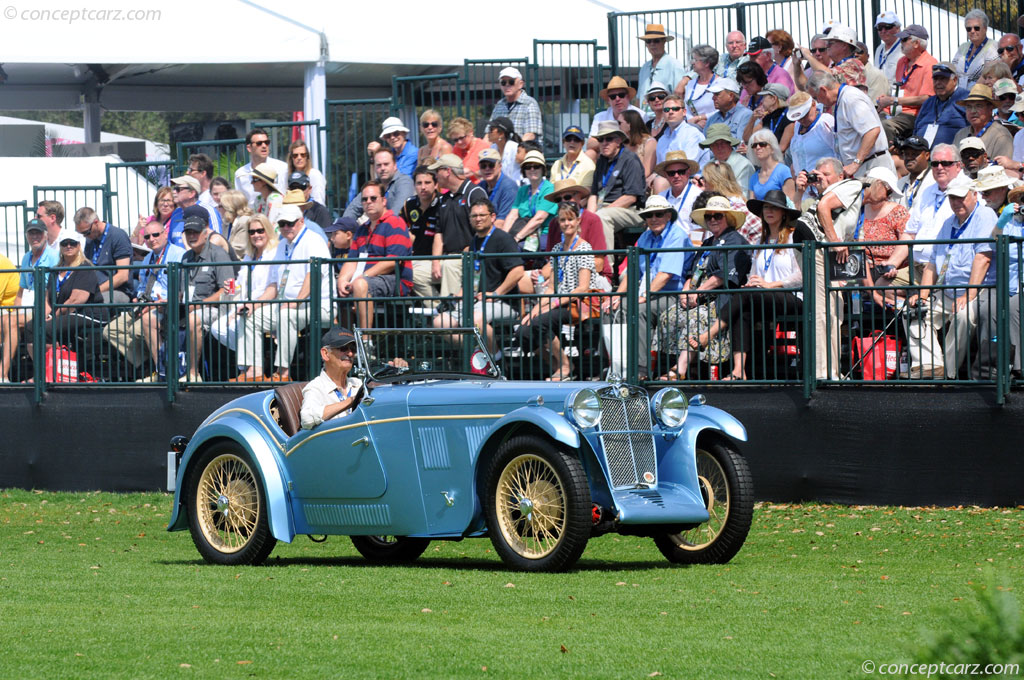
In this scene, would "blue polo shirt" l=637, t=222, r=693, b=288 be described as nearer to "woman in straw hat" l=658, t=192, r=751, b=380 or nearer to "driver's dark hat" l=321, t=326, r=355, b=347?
"woman in straw hat" l=658, t=192, r=751, b=380

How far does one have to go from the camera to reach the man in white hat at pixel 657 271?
14391 mm

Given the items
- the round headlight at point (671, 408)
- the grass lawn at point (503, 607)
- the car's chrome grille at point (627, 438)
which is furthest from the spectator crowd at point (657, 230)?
the car's chrome grille at point (627, 438)

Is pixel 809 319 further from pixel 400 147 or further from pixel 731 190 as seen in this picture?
pixel 400 147

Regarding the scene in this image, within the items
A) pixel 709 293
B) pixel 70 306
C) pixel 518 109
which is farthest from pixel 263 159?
pixel 709 293

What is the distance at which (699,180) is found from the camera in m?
16.4

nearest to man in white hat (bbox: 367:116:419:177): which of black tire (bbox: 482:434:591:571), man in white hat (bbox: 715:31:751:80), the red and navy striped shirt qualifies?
the red and navy striped shirt

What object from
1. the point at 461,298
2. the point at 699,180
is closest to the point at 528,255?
the point at 461,298

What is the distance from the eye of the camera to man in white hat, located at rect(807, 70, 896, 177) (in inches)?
628

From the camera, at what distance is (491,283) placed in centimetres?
1541

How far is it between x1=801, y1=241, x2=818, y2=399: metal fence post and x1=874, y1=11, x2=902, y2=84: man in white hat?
20.8 ft

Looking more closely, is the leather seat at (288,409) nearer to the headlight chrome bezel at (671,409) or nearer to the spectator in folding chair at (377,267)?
the headlight chrome bezel at (671,409)

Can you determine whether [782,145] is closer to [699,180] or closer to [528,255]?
[699,180]

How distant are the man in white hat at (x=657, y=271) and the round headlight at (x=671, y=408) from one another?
13.2 ft

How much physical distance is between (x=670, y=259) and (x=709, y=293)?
2.35 ft
